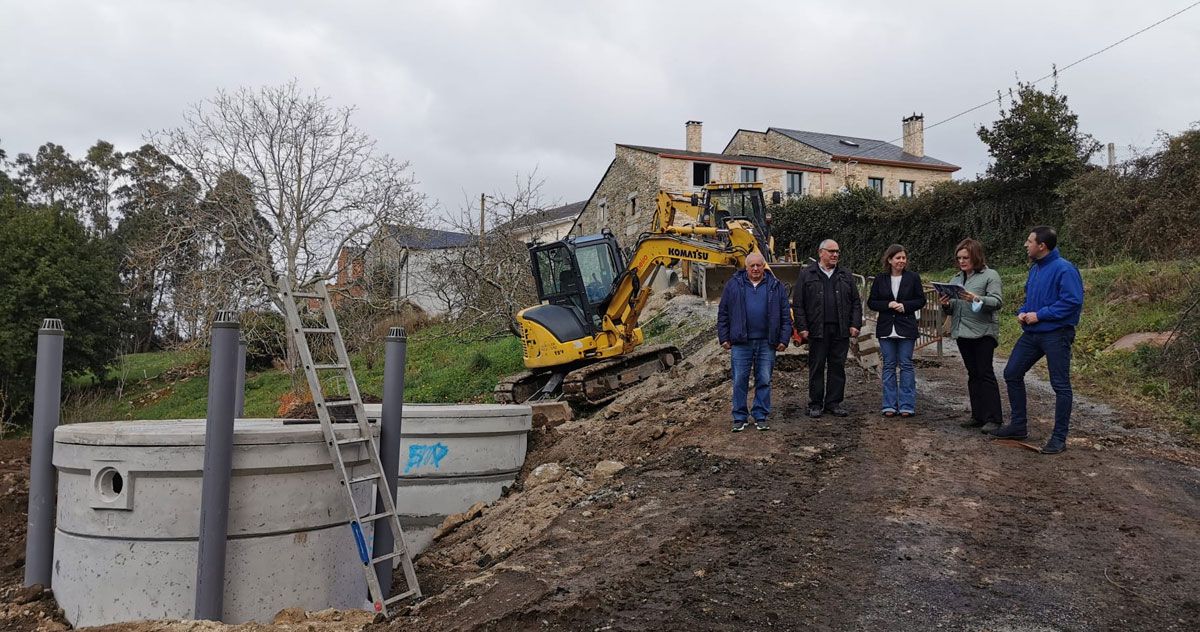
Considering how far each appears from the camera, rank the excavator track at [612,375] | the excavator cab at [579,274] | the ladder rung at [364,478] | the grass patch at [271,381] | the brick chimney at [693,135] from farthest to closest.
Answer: the brick chimney at [693,135] < the grass patch at [271,381] < the excavator cab at [579,274] < the excavator track at [612,375] < the ladder rung at [364,478]

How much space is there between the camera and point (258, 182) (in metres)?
22.3

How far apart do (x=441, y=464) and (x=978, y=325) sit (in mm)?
4520

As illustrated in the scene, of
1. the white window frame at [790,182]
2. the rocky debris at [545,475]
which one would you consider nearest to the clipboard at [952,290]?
the rocky debris at [545,475]

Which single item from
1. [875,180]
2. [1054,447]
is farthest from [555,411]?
[875,180]

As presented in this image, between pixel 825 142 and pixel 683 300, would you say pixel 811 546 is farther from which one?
pixel 825 142

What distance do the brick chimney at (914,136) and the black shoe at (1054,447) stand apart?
125ft

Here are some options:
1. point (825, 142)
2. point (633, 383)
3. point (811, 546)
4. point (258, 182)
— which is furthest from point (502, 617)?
point (825, 142)

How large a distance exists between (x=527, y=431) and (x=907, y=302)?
11.6 ft

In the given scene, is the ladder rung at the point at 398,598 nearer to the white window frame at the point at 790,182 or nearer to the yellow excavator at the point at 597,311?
the yellow excavator at the point at 597,311

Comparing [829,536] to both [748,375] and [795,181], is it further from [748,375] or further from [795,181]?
[795,181]

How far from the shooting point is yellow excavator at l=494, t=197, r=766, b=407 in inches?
471

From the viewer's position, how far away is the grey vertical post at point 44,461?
5.37 m

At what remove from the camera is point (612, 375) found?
40.1 feet

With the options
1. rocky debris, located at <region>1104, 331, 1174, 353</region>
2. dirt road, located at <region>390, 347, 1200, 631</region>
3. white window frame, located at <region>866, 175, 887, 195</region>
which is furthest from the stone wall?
dirt road, located at <region>390, 347, 1200, 631</region>
